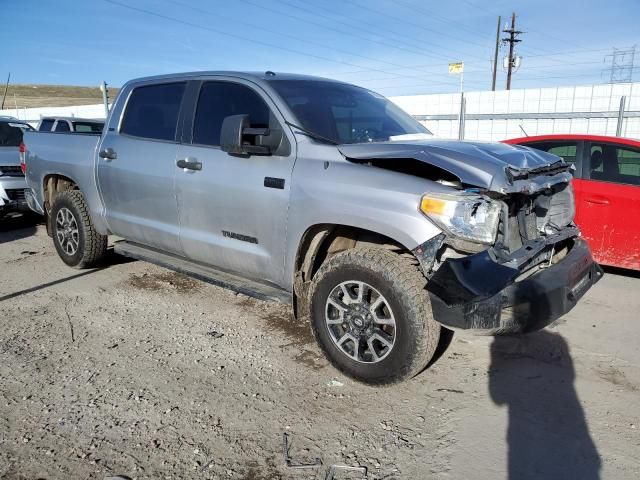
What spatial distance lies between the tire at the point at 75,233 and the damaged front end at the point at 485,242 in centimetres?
337

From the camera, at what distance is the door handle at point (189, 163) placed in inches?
159

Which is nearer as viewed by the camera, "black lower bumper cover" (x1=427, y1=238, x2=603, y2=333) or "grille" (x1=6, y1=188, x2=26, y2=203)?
"black lower bumper cover" (x1=427, y1=238, x2=603, y2=333)

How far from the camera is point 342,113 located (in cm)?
400

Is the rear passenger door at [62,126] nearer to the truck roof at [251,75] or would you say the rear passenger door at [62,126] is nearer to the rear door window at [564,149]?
the truck roof at [251,75]

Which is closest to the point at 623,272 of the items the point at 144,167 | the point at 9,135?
the point at 144,167

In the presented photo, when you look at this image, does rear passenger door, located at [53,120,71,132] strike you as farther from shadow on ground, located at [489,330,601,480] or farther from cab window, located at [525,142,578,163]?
shadow on ground, located at [489,330,601,480]

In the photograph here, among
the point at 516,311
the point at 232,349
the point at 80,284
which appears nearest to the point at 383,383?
the point at 516,311

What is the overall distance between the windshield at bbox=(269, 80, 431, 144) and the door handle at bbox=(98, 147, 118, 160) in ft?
6.24

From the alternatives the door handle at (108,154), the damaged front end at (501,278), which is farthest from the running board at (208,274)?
the damaged front end at (501,278)

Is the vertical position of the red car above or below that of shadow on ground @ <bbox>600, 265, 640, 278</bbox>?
above

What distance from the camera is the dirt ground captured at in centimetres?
256

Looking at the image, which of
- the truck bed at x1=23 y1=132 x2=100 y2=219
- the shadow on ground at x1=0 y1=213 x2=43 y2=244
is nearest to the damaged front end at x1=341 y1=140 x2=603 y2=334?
the truck bed at x1=23 y1=132 x2=100 y2=219

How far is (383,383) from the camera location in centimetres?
319

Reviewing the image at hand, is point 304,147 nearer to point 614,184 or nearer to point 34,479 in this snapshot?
point 34,479
